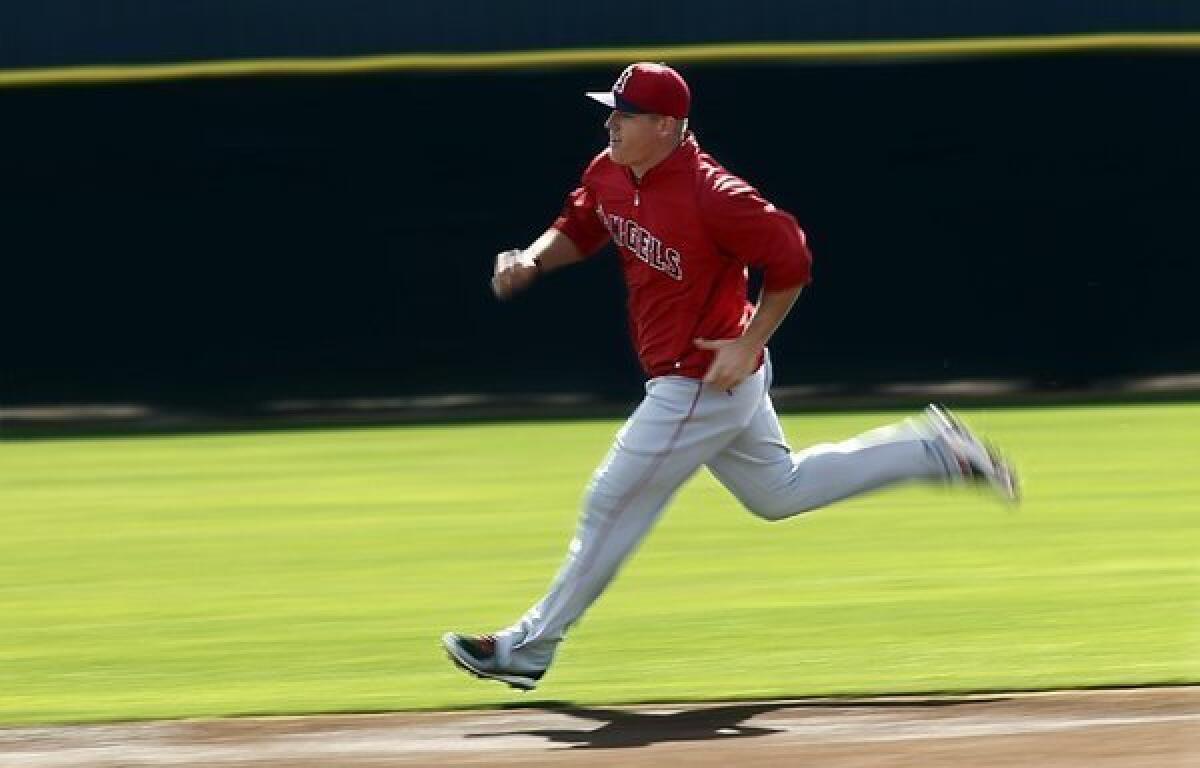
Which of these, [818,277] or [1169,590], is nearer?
[1169,590]

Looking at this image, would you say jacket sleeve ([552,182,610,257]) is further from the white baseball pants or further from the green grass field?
the green grass field

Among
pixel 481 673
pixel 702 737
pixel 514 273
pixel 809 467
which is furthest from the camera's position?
pixel 514 273

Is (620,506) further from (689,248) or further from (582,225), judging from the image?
(582,225)

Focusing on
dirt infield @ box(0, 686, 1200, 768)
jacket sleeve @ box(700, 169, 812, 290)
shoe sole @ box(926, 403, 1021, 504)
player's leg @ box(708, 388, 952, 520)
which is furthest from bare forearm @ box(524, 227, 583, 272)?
dirt infield @ box(0, 686, 1200, 768)

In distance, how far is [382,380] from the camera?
654 inches

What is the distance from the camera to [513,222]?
54.2 feet

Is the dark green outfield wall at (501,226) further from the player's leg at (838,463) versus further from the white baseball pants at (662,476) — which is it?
the white baseball pants at (662,476)

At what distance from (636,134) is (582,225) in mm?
805

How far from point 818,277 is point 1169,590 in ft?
23.5

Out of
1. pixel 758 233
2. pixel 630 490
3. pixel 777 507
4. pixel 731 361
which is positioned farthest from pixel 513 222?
pixel 758 233

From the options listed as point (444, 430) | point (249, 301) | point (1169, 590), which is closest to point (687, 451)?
point (1169, 590)

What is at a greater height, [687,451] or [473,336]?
[473,336]

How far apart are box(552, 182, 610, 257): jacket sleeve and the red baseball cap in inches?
26.8

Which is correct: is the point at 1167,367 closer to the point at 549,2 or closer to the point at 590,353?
the point at 590,353
